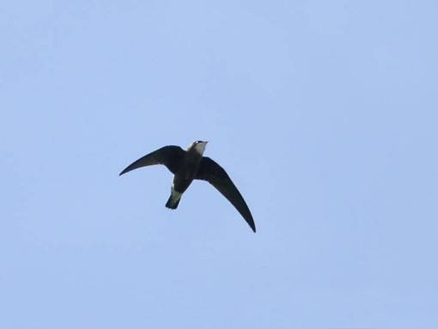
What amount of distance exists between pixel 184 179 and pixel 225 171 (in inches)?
44.4

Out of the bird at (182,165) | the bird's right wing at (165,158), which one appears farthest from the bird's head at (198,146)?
the bird's right wing at (165,158)

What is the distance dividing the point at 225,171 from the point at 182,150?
120 cm

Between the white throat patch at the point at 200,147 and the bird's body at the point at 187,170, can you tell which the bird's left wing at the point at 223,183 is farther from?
the white throat patch at the point at 200,147

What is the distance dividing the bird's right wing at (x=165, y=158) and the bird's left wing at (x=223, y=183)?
2.15 feet

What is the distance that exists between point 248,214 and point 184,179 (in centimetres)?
196

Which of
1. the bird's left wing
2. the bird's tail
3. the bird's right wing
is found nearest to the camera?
the bird's right wing

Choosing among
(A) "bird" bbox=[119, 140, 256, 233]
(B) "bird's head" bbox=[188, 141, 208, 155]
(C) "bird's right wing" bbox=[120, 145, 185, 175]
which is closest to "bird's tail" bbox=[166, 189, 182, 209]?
(A) "bird" bbox=[119, 140, 256, 233]

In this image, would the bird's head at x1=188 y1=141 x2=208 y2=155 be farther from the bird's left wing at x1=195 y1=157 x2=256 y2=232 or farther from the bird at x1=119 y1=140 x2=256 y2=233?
the bird's left wing at x1=195 y1=157 x2=256 y2=232

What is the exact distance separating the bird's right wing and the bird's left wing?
25.8 inches

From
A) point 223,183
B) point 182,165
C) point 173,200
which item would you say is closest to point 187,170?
point 182,165

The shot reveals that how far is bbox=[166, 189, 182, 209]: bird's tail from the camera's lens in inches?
1302

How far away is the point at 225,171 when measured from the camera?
33531 millimetres

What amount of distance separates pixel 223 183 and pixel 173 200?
→ 1172 millimetres

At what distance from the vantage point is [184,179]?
1291 inches
